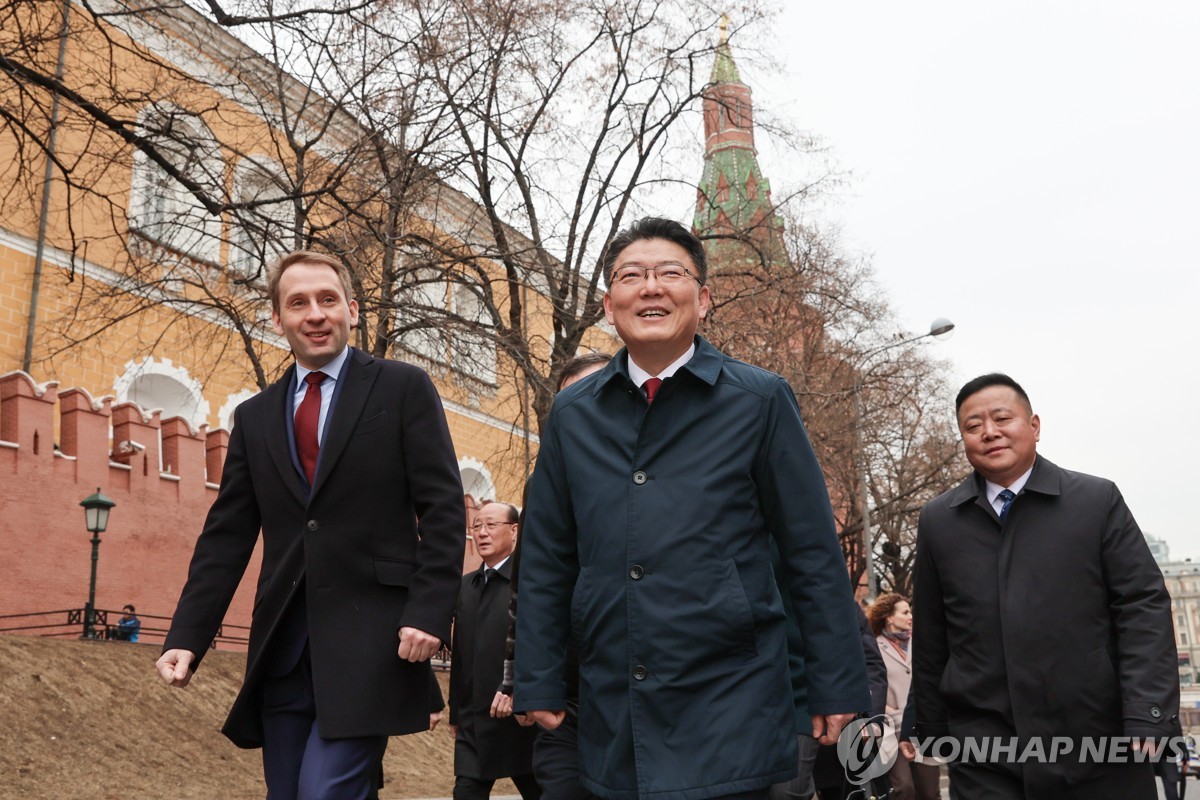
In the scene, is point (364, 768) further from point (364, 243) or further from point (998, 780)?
point (364, 243)

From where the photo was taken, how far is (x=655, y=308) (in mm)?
3688

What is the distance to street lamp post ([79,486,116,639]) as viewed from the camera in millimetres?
17297

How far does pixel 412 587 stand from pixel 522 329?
1470 cm

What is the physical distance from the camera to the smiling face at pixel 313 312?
431 centimetres

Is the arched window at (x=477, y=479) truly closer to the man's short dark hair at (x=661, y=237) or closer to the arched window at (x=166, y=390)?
the arched window at (x=166, y=390)

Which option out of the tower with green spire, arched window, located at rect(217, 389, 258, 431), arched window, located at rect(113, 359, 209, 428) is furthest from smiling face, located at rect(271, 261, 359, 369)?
arched window, located at rect(217, 389, 258, 431)

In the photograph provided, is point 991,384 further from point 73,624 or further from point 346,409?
point 73,624

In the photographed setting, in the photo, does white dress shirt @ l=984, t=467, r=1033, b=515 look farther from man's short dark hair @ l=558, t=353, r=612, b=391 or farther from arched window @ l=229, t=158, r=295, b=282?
arched window @ l=229, t=158, r=295, b=282

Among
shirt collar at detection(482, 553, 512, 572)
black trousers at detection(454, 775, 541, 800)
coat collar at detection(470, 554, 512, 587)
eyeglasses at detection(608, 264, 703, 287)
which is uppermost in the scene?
eyeglasses at detection(608, 264, 703, 287)

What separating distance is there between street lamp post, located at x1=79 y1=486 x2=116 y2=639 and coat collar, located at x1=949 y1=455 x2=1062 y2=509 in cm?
1494

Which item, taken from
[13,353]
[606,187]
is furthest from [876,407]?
[13,353]

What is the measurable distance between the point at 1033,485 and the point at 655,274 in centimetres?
208

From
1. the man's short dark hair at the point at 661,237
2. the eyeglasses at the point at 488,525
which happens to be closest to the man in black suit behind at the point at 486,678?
the eyeglasses at the point at 488,525

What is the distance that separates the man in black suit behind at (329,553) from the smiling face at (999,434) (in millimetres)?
2183
